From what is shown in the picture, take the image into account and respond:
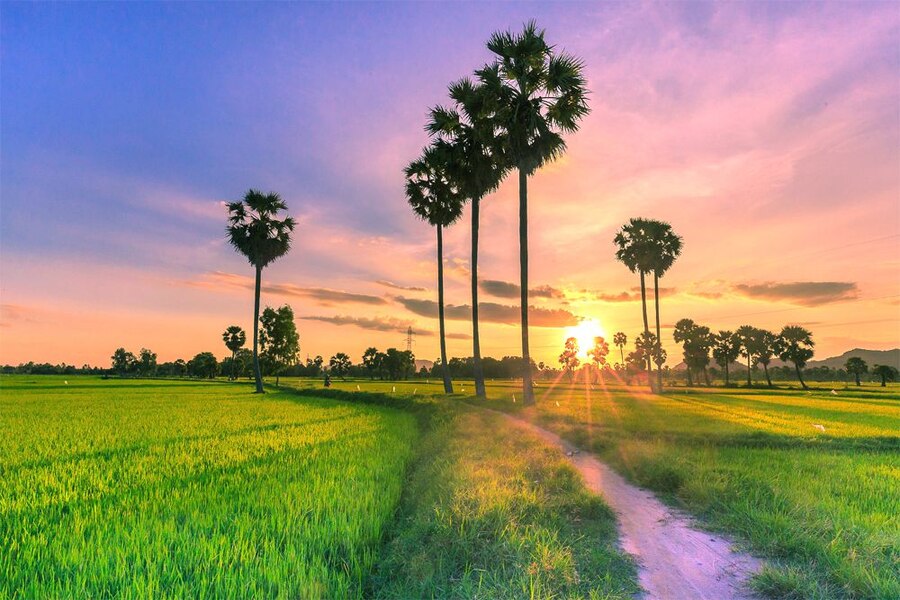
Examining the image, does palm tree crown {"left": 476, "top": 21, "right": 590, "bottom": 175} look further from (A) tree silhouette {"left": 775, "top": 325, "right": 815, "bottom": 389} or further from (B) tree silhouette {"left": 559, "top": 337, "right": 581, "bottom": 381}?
(B) tree silhouette {"left": 559, "top": 337, "right": 581, "bottom": 381}

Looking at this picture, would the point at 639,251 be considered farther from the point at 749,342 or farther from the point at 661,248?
the point at 749,342

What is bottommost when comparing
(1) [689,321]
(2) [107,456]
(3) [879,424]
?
(3) [879,424]

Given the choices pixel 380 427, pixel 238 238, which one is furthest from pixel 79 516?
pixel 238 238

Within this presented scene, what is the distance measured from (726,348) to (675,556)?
113238mm

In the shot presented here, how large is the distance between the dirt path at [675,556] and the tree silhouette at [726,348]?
359 feet

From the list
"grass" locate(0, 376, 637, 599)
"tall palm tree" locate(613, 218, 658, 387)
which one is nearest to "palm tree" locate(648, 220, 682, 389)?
"tall palm tree" locate(613, 218, 658, 387)

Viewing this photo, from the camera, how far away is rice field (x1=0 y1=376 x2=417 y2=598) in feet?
13.3

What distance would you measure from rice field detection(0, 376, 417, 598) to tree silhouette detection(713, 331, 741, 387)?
109807 millimetres

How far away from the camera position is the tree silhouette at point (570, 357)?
153 metres

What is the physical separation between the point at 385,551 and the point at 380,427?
11.4 metres

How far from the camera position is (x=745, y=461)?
9.44 meters

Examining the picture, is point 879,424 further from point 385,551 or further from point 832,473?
point 385,551

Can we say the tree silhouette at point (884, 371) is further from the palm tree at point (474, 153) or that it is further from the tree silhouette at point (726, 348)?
the palm tree at point (474, 153)

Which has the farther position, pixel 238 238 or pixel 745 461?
pixel 238 238
